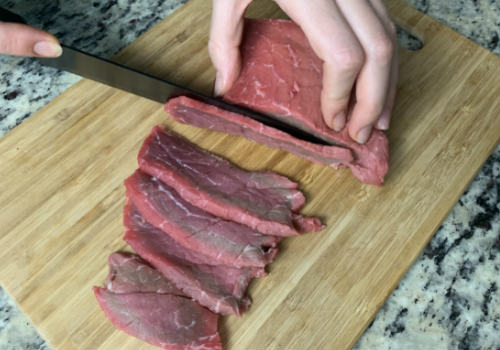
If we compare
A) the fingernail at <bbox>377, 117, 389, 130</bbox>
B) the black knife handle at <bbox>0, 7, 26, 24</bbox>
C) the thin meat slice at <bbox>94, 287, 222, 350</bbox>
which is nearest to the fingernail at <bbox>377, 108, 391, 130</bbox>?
the fingernail at <bbox>377, 117, 389, 130</bbox>

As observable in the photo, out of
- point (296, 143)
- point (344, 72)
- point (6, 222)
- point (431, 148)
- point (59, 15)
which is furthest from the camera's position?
point (59, 15)

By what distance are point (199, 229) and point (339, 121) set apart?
0.95 meters

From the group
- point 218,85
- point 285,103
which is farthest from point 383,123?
point 218,85

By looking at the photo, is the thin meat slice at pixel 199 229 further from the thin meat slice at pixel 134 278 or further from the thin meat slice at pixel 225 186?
the thin meat slice at pixel 134 278

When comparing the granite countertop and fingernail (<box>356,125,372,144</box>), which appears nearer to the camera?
the granite countertop

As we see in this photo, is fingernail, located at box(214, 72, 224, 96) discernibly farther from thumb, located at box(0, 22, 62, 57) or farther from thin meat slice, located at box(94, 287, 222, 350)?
thin meat slice, located at box(94, 287, 222, 350)

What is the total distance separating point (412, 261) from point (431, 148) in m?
0.74

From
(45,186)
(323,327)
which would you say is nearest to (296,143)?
(323,327)

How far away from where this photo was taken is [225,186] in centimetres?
269

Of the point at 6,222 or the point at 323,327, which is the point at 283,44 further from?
the point at 6,222

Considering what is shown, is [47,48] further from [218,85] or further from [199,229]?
[199,229]

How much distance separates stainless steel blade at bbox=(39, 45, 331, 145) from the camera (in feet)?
8.57

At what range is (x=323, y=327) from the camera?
2.41 meters

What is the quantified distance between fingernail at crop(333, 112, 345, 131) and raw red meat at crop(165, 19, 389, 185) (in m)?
0.05
